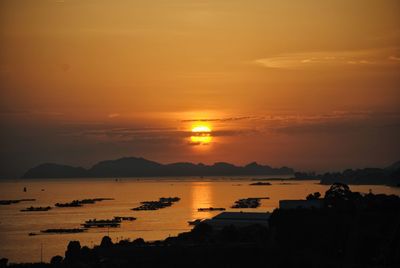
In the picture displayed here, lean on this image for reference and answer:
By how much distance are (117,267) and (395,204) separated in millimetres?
9397

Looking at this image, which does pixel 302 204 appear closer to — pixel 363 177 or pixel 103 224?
pixel 103 224

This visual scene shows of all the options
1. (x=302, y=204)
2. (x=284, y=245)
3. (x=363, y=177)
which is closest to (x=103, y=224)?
(x=302, y=204)

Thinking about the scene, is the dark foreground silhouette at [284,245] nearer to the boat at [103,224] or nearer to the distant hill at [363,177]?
the boat at [103,224]

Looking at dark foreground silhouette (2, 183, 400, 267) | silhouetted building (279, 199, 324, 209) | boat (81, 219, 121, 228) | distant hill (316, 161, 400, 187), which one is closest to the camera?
dark foreground silhouette (2, 183, 400, 267)

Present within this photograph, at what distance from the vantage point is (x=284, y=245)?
62.6ft

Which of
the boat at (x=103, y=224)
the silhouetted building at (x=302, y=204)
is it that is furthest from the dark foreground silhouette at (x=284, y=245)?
the boat at (x=103, y=224)

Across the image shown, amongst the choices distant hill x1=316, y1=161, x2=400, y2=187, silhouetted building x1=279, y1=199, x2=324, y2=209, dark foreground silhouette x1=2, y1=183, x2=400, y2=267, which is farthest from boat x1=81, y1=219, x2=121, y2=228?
distant hill x1=316, y1=161, x2=400, y2=187

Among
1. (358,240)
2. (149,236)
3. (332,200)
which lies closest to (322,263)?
(358,240)

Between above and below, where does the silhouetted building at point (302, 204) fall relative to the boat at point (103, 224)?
above

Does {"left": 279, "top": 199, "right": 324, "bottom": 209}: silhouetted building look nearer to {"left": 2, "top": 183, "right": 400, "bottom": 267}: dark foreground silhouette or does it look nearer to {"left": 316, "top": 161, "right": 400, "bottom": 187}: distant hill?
{"left": 2, "top": 183, "right": 400, "bottom": 267}: dark foreground silhouette

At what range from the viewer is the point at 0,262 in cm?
2045

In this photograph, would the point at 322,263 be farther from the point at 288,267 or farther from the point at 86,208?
the point at 86,208

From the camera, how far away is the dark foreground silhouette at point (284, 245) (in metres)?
17.1

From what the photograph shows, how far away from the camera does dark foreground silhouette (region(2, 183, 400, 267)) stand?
1715 centimetres
